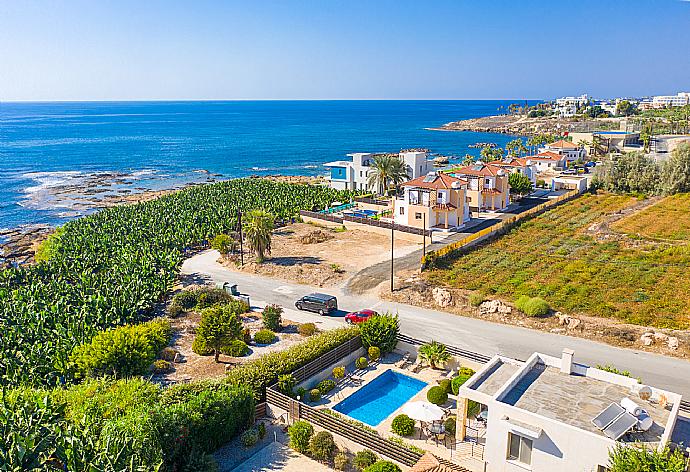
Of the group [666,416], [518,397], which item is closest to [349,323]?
[518,397]

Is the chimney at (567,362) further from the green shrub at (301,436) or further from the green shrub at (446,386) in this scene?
the green shrub at (301,436)

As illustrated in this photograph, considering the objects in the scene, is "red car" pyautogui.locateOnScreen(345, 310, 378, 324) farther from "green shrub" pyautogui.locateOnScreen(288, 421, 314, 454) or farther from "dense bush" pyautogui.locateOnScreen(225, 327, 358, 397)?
"green shrub" pyautogui.locateOnScreen(288, 421, 314, 454)

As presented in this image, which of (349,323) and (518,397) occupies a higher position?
(518,397)

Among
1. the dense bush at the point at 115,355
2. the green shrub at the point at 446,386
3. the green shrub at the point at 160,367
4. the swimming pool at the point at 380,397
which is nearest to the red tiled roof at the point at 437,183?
the swimming pool at the point at 380,397

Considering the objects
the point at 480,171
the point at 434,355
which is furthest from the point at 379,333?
the point at 480,171

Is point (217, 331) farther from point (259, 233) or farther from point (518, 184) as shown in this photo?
point (518, 184)

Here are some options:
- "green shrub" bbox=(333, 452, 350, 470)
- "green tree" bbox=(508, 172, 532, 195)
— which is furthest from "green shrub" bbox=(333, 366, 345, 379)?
"green tree" bbox=(508, 172, 532, 195)

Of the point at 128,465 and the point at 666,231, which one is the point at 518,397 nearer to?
the point at 128,465
